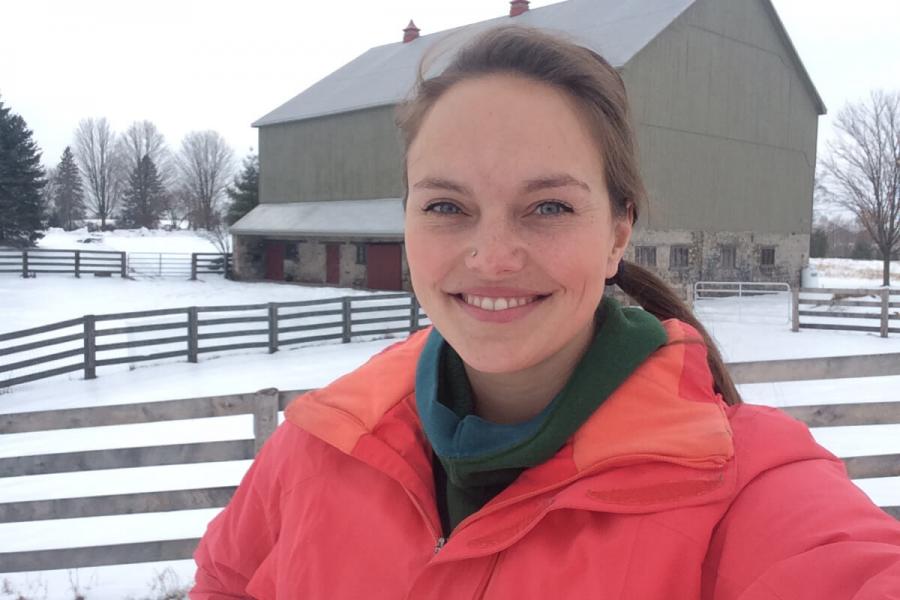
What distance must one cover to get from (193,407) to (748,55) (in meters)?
22.7

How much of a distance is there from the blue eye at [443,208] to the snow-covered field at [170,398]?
288 cm

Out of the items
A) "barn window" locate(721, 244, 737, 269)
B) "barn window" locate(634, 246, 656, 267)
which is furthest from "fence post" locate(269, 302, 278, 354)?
"barn window" locate(721, 244, 737, 269)

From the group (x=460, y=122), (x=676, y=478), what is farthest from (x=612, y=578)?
(x=460, y=122)

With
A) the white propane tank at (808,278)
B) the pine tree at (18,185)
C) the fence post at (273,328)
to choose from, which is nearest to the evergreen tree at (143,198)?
the pine tree at (18,185)

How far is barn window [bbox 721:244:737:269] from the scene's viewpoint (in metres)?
21.8

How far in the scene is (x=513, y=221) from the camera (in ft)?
4.46

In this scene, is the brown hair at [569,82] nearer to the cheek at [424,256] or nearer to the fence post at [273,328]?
the cheek at [424,256]

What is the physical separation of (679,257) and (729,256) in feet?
9.20

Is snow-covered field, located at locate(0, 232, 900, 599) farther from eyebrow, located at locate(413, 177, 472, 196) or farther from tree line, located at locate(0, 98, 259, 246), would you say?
tree line, located at locate(0, 98, 259, 246)

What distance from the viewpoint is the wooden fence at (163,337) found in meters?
10.3

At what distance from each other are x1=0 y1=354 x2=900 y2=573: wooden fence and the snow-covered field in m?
0.18

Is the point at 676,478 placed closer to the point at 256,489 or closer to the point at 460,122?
the point at 460,122

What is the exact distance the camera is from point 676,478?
1.17 meters

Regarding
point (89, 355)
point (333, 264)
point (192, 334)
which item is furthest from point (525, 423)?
point (333, 264)
